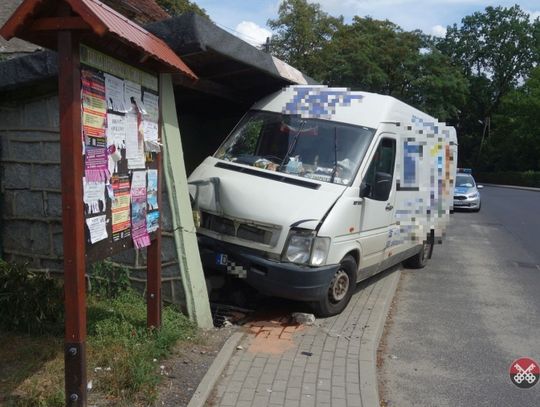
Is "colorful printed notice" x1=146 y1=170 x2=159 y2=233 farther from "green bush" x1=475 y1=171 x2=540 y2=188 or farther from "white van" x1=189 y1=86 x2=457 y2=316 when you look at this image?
"green bush" x1=475 y1=171 x2=540 y2=188

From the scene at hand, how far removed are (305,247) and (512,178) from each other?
55445 millimetres

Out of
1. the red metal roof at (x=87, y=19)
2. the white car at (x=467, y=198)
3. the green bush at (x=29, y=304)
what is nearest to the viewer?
the red metal roof at (x=87, y=19)

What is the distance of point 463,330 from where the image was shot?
6.14 m

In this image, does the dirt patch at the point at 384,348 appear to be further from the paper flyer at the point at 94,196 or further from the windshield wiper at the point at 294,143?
the paper flyer at the point at 94,196

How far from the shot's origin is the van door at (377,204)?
6559 millimetres

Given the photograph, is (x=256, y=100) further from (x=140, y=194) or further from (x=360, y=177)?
(x=140, y=194)

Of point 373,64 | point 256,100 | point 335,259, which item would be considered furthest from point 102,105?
point 373,64

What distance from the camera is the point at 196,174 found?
674 cm

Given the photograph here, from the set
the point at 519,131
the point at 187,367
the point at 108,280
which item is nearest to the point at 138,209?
the point at 187,367

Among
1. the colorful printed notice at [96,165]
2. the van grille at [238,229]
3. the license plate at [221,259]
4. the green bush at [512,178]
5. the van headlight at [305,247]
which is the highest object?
the colorful printed notice at [96,165]

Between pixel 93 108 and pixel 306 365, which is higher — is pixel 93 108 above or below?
above

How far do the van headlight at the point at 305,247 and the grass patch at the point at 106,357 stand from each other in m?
1.20

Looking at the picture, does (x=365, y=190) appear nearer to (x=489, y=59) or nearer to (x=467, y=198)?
(x=467, y=198)

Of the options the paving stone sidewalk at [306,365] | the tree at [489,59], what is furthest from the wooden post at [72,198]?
the tree at [489,59]
